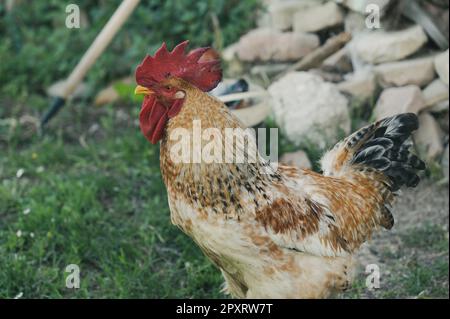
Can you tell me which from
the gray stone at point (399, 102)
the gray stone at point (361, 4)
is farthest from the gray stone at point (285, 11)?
the gray stone at point (399, 102)

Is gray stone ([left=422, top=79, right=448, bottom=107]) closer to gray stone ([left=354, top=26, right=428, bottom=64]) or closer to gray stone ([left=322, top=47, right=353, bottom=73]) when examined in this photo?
gray stone ([left=354, top=26, right=428, bottom=64])

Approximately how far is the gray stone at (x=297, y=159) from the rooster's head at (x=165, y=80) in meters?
1.98

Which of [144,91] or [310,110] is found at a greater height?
[310,110]

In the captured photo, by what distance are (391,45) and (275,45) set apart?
3.05 ft

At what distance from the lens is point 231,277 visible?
3215mm

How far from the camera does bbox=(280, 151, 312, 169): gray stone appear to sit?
15.9ft

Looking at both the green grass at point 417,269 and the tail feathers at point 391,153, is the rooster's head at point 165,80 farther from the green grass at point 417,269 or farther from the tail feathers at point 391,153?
the green grass at point 417,269

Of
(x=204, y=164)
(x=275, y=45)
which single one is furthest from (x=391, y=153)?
(x=275, y=45)

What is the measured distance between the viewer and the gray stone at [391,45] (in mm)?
5172

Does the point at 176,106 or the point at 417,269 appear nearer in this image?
the point at 176,106

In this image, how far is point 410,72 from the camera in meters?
5.16

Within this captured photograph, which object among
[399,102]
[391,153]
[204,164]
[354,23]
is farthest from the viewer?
[354,23]

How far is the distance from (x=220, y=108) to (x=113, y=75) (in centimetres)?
363

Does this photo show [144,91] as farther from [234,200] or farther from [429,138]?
[429,138]
